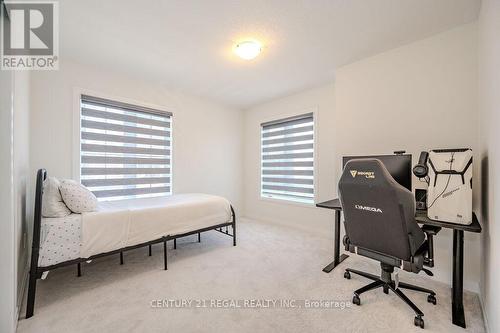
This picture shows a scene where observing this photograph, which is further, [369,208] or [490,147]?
[369,208]

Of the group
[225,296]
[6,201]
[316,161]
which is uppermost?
[316,161]

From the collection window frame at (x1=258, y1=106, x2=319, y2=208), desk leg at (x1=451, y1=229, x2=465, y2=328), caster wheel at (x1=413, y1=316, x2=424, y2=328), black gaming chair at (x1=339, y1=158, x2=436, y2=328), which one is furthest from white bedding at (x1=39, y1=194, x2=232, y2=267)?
desk leg at (x1=451, y1=229, x2=465, y2=328)

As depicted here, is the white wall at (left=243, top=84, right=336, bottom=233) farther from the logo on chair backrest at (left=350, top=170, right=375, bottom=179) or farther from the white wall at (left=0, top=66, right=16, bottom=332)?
the white wall at (left=0, top=66, right=16, bottom=332)

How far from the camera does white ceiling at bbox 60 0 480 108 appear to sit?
1812 mm

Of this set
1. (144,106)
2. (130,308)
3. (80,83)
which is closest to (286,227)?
(130,308)

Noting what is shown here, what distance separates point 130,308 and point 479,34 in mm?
3753

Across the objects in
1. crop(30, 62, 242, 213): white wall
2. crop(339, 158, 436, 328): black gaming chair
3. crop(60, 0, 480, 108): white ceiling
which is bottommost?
crop(339, 158, 436, 328): black gaming chair

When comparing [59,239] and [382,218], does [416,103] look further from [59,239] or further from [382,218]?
[59,239]

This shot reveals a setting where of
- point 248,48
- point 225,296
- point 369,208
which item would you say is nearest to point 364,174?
point 369,208

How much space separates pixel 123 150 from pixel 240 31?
2338mm

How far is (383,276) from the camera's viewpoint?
1.88 metres

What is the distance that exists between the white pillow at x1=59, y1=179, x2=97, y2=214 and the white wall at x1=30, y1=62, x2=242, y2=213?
36.7 inches

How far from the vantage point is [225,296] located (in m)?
1.89

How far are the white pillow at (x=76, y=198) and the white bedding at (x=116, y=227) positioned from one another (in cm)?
8
